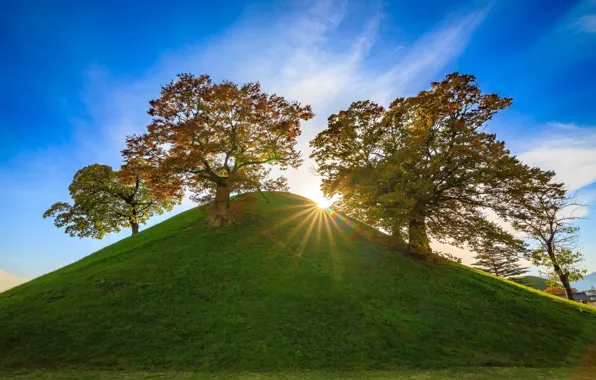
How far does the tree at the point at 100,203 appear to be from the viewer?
45781 millimetres

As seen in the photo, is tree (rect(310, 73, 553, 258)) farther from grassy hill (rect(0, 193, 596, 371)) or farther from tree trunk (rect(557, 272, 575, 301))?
tree trunk (rect(557, 272, 575, 301))

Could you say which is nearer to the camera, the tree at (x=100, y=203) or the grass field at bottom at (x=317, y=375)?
the grass field at bottom at (x=317, y=375)

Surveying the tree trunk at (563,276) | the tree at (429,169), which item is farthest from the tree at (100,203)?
the tree trunk at (563,276)

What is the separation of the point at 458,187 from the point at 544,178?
7000 mm

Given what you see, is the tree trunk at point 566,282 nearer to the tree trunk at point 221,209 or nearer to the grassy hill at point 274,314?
the grassy hill at point 274,314

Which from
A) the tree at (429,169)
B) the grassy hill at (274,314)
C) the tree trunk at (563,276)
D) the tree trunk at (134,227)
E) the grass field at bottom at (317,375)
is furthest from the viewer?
the tree trunk at (134,227)

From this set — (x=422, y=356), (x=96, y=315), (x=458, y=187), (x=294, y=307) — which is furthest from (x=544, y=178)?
(x=96, y=315)

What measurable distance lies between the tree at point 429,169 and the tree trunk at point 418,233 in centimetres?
9

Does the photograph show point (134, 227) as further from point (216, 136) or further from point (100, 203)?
point (216, 136)

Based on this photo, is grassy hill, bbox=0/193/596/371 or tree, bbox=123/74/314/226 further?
tree, bbox=123/74/314/226

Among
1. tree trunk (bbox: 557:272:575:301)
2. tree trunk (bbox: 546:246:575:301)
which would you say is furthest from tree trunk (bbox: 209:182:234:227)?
tree trunk (bbox: 557:272:575:301)

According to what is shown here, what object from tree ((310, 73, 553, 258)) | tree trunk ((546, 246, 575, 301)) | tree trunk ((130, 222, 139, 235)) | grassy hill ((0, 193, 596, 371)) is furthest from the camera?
tree trunk ((130, 222, 139, 235))

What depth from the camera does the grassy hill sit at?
1555cm

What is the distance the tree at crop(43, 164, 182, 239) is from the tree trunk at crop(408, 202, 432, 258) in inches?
1366
